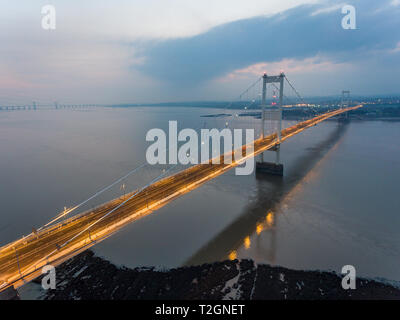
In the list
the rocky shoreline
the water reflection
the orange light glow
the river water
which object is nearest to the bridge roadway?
the rocky shoreline

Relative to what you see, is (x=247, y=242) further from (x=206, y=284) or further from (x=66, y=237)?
(x=66, y=237)

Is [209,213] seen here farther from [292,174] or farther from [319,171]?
[319,171]

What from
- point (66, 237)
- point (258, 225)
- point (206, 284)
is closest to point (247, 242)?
Answer: point (258, 225)

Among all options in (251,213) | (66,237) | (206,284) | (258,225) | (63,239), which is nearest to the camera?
(63,239)

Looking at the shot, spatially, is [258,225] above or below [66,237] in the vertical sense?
below

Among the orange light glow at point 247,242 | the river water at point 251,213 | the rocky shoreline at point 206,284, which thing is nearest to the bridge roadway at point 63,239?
the rocky shoreline at point 206,284

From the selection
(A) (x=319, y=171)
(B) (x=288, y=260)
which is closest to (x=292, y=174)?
(A) (x=319, y=171)

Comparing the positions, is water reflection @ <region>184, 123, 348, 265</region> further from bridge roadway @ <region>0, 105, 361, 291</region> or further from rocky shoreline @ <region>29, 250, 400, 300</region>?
bridge roadway @ <region>0, 105, 361, 291</region>

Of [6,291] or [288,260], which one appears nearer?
[6,291]
